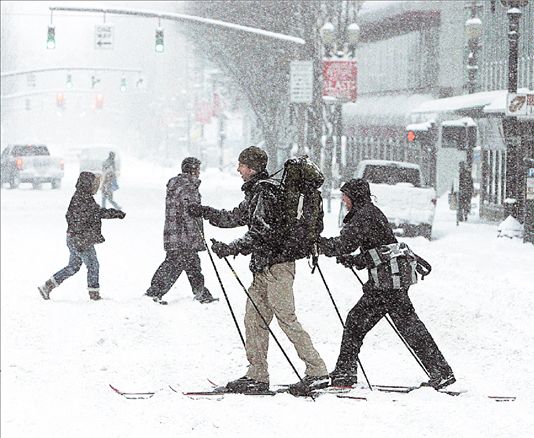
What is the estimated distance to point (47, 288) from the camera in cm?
1370

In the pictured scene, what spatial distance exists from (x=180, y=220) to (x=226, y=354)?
274 cm

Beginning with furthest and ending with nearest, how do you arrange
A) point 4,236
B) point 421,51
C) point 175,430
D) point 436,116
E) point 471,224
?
point 421,51
point 436,116
point 471,224
point 4,236
point 175,430

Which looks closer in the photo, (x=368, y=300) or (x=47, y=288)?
(x=368, y=300)

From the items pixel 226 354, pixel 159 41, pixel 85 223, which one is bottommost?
pixel 226 354

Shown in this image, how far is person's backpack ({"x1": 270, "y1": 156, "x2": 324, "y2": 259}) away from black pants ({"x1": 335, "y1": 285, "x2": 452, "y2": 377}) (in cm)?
61

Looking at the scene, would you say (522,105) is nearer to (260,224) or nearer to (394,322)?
(394,322)

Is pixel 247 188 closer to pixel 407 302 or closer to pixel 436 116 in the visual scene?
pixel 407 302

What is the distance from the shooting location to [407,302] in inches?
322

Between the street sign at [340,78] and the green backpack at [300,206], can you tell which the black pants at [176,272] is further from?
the street sign at [340,78]

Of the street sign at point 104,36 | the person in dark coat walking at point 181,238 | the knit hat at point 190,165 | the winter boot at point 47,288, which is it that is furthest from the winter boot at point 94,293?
the street sign at point 104,36

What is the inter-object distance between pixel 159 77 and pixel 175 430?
130515 millimetres

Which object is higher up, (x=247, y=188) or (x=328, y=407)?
(x=247, y=188)

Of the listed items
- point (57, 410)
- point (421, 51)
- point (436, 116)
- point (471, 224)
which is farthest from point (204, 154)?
point (57, 410)

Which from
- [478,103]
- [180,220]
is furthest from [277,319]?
[478,103]
